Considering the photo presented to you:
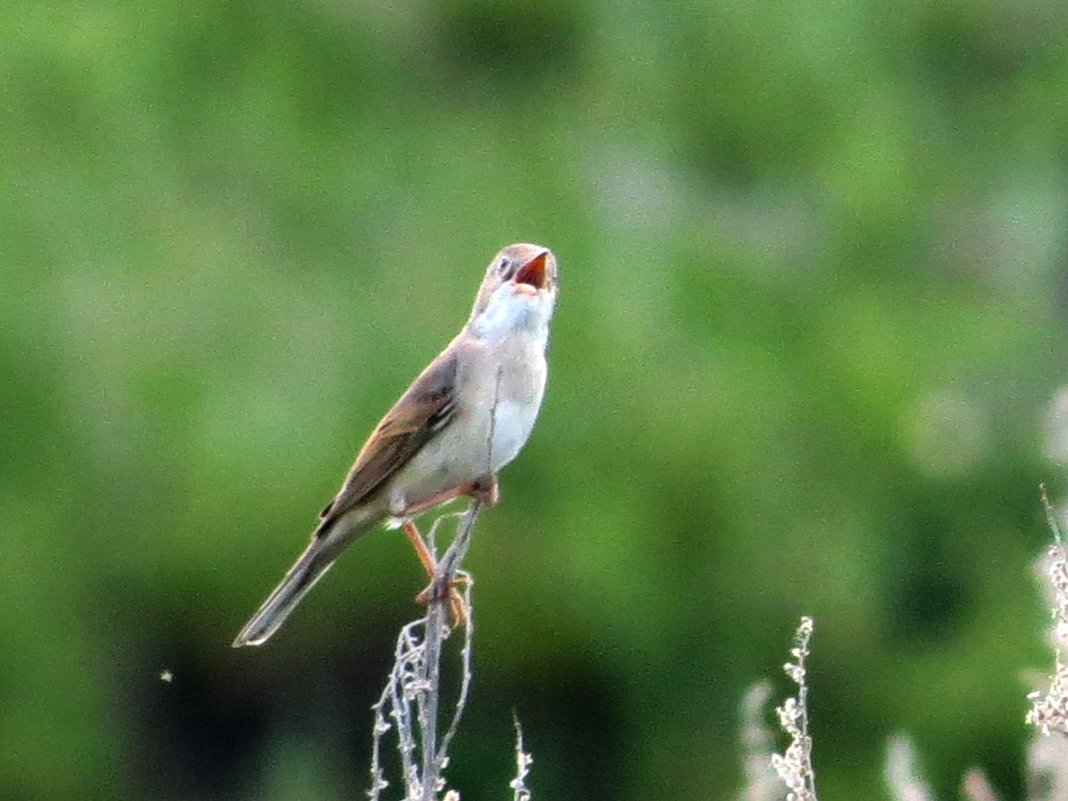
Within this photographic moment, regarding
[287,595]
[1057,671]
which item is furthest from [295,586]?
[1057,671]

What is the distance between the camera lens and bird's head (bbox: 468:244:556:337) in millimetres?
5242

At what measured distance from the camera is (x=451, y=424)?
5.22 metres

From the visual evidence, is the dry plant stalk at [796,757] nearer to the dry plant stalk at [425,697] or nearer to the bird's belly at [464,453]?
the dry plant stalk at [425,697]

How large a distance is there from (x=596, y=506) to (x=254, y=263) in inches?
68.6

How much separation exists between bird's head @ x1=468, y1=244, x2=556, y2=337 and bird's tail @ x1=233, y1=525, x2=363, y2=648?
0.58 m

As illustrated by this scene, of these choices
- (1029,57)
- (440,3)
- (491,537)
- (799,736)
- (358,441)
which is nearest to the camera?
(799,736)

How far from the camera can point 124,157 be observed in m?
10.4

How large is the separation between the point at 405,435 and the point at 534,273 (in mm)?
461

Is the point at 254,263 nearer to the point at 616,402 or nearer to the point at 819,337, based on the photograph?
the point at 616,402

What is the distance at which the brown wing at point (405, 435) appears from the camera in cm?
524

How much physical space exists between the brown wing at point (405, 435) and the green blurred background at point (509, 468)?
404 cm

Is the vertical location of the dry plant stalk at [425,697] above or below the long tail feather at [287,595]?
below

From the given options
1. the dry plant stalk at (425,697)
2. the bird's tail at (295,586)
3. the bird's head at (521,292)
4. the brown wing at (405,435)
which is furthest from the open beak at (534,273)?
the dry plant stalk at (425,697)

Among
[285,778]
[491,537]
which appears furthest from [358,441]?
[285,778]
